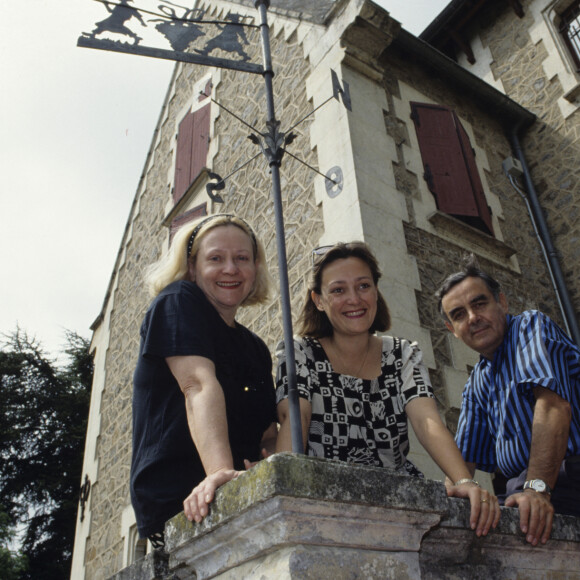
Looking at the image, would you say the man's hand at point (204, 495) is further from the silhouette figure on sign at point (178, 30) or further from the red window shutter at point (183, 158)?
the red window shutter at point (183, 158)

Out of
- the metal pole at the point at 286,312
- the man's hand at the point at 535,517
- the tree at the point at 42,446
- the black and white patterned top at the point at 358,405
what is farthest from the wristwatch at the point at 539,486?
the tree at the point at 42,446

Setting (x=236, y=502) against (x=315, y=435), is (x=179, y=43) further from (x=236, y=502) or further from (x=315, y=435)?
(x=236, y=502)

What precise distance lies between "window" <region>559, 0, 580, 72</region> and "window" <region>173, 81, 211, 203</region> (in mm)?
5135

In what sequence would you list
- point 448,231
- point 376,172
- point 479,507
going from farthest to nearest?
point 448,231
point 376,172
point 479,507

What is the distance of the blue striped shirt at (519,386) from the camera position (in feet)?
7.15

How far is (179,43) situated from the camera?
3.15 m

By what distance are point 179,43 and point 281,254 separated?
1.39 m

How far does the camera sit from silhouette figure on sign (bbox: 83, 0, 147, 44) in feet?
9.83

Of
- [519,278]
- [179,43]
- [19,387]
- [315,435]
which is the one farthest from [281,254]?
[19,387]

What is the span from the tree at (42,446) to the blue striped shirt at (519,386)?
43.5 feet

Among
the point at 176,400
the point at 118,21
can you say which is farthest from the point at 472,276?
the point at 118,21

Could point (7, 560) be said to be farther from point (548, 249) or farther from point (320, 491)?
point (320, 491)

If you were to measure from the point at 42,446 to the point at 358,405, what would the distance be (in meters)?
15.1

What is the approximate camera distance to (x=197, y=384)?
1.64 metres
